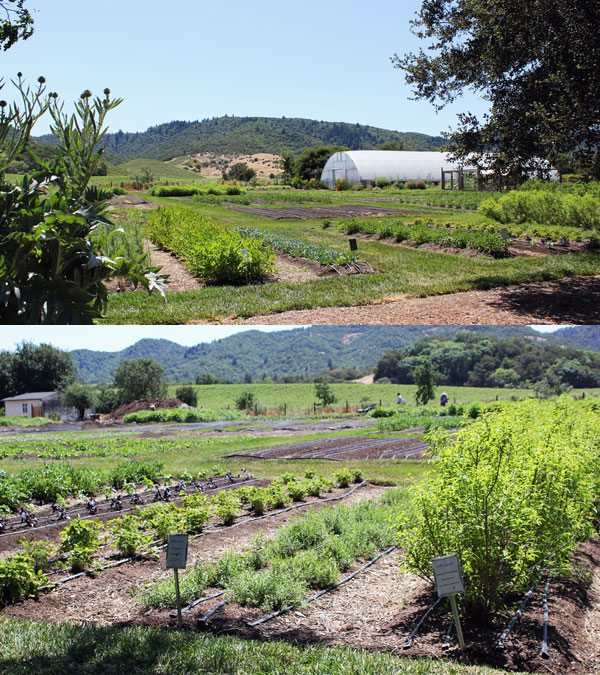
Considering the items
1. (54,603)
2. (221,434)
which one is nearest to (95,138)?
(54,603)

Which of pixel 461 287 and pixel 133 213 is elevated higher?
pixel 133 213

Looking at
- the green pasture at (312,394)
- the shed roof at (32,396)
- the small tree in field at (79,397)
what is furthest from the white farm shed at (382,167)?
the shed roof at (32,396)

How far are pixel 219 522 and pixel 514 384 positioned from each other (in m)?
10.9

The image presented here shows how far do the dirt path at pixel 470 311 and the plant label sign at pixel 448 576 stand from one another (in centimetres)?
549

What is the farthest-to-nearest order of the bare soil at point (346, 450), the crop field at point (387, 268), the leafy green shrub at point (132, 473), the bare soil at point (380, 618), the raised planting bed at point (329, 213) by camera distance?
the raised planting bed at point (329, 213) → the bare soil at point (346, 450) → the crop field at point (387, 268) → the leafy green shrub at point (132, 473) → the bare soil at point (380, 618)

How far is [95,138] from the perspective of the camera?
4816 mm

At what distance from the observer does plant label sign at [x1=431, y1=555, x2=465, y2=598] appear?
3924mm

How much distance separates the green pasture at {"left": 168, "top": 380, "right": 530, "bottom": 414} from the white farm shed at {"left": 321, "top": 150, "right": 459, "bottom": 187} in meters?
36.5

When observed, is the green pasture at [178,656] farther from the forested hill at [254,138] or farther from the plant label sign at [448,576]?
the forested hill at [254,138]

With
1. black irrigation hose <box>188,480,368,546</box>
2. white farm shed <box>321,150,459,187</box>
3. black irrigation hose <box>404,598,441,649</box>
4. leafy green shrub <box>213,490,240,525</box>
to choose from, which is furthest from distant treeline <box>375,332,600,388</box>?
white farm shed <box>321,150,459,187</box>

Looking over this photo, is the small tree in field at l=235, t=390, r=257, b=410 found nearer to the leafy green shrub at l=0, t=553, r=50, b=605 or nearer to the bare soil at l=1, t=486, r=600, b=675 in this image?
the bare soil at l=1, t=486, r=600, b=675

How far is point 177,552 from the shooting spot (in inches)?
186

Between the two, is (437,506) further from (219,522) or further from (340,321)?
(340,321)

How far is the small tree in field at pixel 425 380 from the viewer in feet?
59.4
